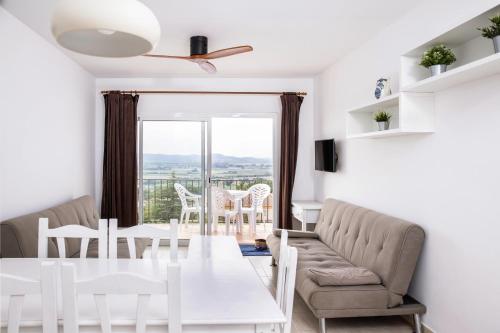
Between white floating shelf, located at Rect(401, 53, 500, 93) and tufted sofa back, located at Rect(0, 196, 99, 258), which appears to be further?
tufted sofa back, located at Rect(0, 196, 99, 258)

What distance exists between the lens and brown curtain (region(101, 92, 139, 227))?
5590 millimetres

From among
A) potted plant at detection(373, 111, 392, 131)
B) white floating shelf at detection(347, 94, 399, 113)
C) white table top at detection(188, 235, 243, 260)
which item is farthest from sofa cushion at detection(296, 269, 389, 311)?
white floating shelf at detection(347, 94, 399, 113)

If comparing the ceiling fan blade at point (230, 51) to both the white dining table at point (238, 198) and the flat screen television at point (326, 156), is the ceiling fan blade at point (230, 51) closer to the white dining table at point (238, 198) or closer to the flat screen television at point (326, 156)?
the flat screen television at point (326, 156)

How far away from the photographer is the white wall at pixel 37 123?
3225 mm

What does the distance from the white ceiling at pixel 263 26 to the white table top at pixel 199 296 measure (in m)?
1.95

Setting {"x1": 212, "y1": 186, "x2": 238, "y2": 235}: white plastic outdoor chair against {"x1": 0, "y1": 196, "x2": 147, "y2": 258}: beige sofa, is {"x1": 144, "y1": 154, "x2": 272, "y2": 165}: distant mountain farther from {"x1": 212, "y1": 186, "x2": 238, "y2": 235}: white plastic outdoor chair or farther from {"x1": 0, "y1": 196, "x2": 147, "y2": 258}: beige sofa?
{"x1": 0, "y1": 196, "x2": 147, "y2": 258}: beige sofa

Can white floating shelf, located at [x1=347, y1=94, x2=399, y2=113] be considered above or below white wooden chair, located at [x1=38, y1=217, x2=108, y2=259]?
above

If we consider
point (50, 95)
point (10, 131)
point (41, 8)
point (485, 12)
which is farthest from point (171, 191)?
point (485, 12)

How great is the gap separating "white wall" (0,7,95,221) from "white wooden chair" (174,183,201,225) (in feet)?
4.49

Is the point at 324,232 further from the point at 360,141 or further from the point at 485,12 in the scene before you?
the point at 485,12

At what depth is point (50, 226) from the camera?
133 inches

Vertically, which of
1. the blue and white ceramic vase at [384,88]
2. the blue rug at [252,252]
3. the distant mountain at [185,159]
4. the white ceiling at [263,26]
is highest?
the white ceiling at [263,26]

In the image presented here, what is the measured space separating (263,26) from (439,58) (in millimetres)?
1632

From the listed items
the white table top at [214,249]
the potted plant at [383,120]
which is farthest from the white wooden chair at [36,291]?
the potted plant at [383,120]
